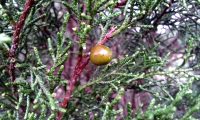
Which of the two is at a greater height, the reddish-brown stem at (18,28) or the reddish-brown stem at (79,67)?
the reddish-brown stem at (18,28)

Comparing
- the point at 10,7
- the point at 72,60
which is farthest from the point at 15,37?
the point at 72,60

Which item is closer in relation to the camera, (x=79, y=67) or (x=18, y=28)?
(x=18, y=28)

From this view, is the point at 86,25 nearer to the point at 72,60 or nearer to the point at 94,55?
the point at 94,55

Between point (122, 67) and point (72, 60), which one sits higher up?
point (122, 67)

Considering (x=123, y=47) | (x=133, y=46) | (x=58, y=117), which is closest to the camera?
(x=58, y=117)

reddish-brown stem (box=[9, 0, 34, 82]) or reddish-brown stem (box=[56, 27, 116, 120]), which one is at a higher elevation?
reddish-brown stem (box=[9, 0, 34, 82])

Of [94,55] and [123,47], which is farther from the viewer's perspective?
[123,47]

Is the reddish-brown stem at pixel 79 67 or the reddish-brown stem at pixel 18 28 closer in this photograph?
the reddish-brown stem at pixel 18 28

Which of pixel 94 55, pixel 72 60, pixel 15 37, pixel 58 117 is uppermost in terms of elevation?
pixel 15 37

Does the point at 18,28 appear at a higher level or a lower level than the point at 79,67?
higher

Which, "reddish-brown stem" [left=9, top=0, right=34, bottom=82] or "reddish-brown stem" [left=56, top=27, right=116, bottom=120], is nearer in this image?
"reddish-brown stem" [left=9, top=0, right=34, bottom=82]

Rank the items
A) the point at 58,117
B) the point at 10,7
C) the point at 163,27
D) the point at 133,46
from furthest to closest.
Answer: the point at 133,46 → the point at 163,27 → the point at 10,7 → the point at 58,117
